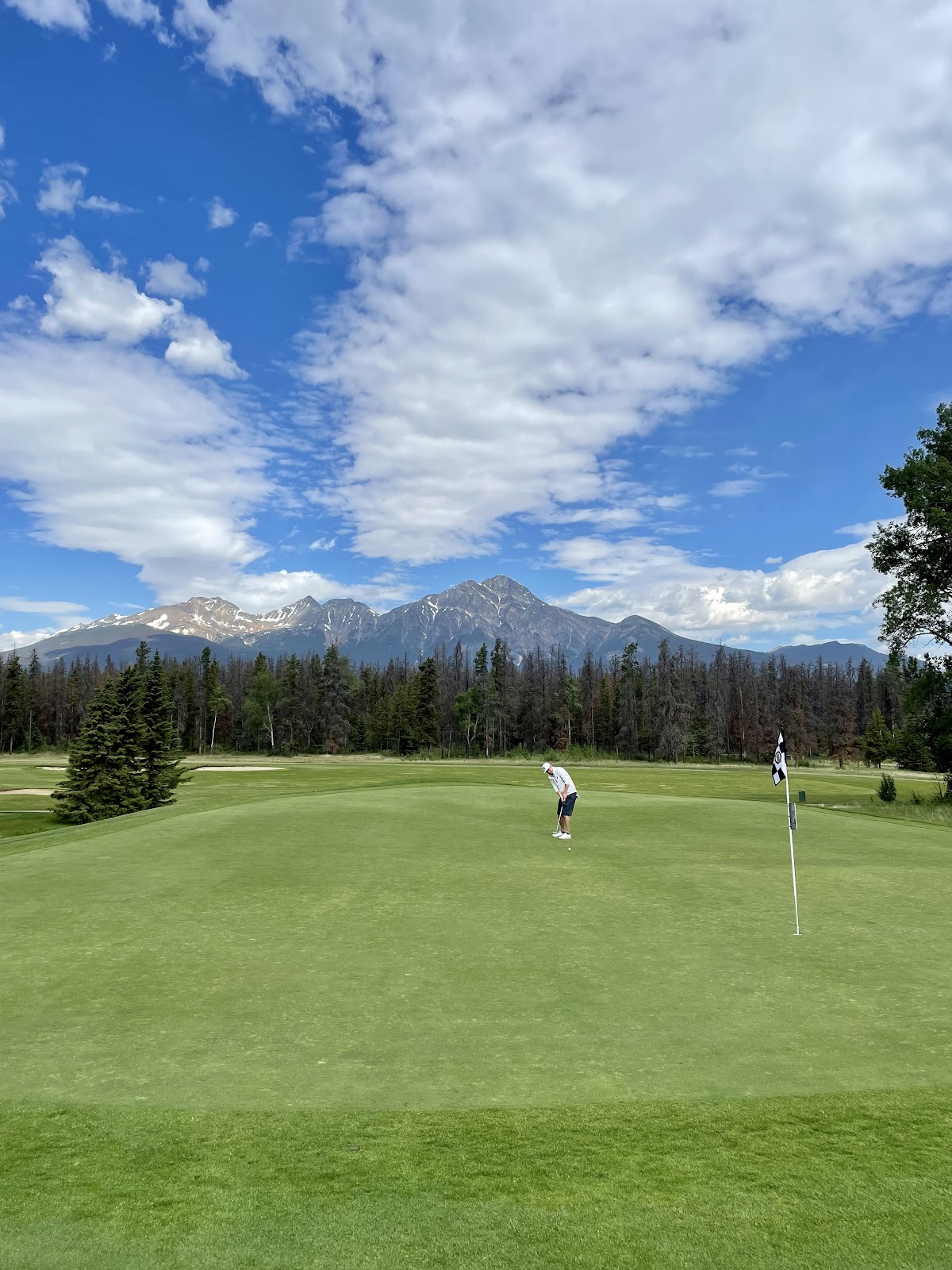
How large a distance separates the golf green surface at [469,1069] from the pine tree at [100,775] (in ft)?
67.0

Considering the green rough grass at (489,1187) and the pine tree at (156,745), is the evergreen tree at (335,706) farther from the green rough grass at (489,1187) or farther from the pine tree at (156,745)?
the green rough grass at (489,1187)

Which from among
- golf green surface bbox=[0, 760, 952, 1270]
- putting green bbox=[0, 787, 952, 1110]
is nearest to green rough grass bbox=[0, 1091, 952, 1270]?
golf green surface bbox=[0, 760, 952, 1270]

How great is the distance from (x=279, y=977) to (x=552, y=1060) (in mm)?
3627

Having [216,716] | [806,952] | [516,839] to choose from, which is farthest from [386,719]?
[806,952]

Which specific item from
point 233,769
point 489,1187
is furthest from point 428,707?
point 489,1187

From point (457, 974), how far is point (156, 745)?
30.5 metres

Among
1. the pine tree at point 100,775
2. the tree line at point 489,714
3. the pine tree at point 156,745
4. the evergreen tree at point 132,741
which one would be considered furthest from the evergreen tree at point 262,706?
the pine tree at point 100,775

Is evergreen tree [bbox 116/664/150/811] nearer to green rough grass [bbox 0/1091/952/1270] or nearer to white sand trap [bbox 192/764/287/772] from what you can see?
green rough grass [bbox 0/1091/952/1270]

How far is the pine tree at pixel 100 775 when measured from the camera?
3338 centimetres

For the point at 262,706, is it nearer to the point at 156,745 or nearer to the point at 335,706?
the point at 335,706

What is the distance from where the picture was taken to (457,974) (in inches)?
360

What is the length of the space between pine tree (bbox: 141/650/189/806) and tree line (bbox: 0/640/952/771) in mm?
79527

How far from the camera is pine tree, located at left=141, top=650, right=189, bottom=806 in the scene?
3512 cm

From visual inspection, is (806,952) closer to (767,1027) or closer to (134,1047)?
(767,1027)
